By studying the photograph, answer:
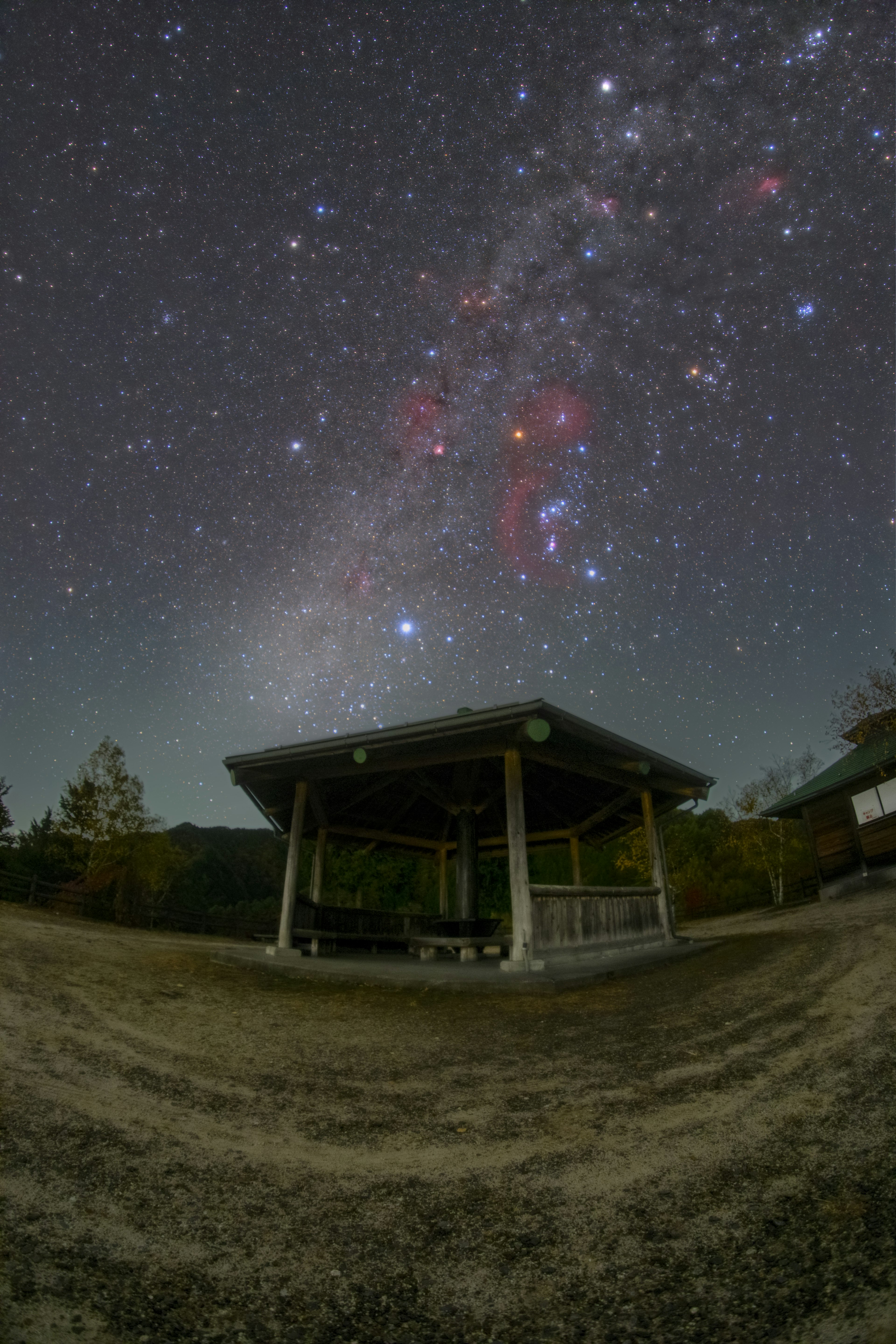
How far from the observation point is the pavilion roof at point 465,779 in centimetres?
902

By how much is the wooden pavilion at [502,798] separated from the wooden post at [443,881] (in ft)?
0.40

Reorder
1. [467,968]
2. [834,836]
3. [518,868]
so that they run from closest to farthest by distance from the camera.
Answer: [518,868], [467,968], [834,836]

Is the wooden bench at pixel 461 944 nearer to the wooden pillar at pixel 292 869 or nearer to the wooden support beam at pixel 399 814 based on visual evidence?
the wooden pillar at pixel 292 869

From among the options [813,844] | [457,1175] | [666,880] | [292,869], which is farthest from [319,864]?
[813,844]

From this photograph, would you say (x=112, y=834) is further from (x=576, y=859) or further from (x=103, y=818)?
(x=576, y=859)

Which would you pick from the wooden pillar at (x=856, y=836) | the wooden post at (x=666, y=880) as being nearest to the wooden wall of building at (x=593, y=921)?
the wooden post at (x=666, y=880)

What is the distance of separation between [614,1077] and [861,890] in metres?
21.2

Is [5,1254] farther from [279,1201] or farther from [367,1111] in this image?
[367,1111]

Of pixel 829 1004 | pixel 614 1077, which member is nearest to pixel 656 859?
pixel 829 1004

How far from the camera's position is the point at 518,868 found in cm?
837

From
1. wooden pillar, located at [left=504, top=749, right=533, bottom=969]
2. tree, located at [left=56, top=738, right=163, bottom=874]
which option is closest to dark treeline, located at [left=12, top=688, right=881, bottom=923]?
tree, located at [left=56, top=738, right=163, bottom=874]

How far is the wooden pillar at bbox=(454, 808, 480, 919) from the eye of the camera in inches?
459

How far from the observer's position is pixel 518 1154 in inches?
123

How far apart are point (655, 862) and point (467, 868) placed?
366 centimetres
